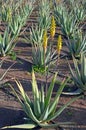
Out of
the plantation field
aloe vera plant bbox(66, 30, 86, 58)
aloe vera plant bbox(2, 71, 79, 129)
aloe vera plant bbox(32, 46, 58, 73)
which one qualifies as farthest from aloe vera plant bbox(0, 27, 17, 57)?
aloe vera plant bbox(2, 71, 79, 129)

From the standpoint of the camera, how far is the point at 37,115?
13.5ft

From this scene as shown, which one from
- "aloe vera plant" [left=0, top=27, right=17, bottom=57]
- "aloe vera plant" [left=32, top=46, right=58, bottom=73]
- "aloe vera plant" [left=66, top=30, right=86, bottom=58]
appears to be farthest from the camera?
"aloe vera plant" [left=0, top=27, right=17, bottom=57]

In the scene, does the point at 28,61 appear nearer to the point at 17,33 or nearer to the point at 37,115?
the point at 17,33

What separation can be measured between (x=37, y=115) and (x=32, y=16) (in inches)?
293

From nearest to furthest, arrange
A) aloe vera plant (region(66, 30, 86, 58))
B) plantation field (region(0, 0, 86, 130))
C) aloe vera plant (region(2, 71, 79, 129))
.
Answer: aloe vera plant (region(2, 71, 79, 129)) < plantation field (region(0, 0, 86, 130)) < aloe vera plant (region(66, 30, 86, 58))

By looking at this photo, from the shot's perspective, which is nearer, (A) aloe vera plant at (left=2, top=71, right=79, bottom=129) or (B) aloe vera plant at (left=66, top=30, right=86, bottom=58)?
(A) aloe vera plant at (left=2, top=71, right=79, bottom=129)

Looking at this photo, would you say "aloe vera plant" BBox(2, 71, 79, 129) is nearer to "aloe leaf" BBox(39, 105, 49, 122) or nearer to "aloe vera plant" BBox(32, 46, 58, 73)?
"aloe leaf" BBox(39, 105, 49, 122)

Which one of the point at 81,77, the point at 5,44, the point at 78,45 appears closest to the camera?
the point at 81,77

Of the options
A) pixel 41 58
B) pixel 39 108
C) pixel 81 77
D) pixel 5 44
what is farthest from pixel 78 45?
pixel 39 108

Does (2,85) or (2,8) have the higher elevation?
(2,8)

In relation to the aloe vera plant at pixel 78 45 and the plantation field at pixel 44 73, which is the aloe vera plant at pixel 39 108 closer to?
the plantation field at pixel 44 73

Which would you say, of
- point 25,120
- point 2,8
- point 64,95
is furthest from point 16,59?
point 2,8

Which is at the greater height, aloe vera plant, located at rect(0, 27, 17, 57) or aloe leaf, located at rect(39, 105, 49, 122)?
aloe vera plant, located at rect(0, 27, 17, 57)

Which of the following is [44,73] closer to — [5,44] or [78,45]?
[78,45]
